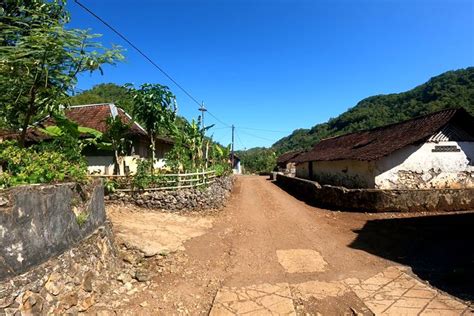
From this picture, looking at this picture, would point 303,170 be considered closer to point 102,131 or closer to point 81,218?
point 102,131

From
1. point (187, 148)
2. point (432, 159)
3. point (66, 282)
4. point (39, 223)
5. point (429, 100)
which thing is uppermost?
point (429, 100)

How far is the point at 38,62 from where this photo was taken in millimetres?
6309

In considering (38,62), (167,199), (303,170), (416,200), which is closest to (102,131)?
(167,199)

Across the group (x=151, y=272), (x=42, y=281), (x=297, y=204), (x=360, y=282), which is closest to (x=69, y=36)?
(x=42, y=281)

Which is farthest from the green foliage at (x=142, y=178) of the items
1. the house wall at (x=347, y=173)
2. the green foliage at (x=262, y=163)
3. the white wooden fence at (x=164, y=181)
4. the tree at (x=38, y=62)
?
the green foliage at (x=262, y=163)

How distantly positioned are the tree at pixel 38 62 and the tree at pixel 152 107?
22.5 ft

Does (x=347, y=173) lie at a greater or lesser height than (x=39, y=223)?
greater

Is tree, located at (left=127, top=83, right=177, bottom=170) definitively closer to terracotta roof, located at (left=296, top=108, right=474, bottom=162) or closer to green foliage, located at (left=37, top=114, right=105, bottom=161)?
green foliage, located at (left=37, top=114, right=105, bottom=161)

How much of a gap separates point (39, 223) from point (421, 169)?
1531 centimetres

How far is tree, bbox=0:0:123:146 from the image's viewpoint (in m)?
5.93

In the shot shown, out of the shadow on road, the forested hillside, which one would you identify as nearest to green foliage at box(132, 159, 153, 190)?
the shadow on road

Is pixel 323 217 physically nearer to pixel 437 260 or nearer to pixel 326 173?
pixel 437 260

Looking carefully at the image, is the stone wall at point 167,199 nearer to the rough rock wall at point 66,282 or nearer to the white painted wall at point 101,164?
the white painted wall at point 101,164

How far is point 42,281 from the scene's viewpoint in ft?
15.3
